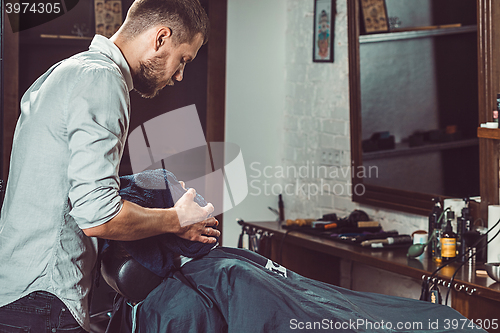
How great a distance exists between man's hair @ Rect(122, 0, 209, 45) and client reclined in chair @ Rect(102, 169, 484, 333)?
382mm

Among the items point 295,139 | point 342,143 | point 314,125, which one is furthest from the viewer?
point 295,139

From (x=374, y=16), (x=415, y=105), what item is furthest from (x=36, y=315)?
(x=374, y=16)

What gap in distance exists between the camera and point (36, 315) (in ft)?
3.74

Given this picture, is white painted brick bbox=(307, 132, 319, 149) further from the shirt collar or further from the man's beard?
the shirt collar

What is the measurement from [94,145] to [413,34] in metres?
2.09

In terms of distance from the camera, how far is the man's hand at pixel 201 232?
1.27 m

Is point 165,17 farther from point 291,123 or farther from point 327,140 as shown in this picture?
point 291,123

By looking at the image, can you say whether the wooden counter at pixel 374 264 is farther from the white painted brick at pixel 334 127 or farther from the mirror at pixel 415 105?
the white painted brick at pixel 334 127

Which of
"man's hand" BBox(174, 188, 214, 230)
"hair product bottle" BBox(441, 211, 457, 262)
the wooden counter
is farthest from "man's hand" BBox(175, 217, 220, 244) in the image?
"hair product bottle" BBox(441, 211, 457, 262)

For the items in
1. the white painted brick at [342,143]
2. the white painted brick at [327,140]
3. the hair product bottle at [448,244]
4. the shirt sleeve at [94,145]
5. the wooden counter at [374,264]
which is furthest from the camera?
the white painted brick at [327,140]

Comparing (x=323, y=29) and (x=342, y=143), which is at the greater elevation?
(x=323, y=29)

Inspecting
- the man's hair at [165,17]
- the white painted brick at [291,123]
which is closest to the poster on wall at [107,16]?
the white painted brick at [291,123]

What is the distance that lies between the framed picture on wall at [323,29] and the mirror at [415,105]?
0.29 metres

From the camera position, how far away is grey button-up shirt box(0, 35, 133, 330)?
41.6 inches
